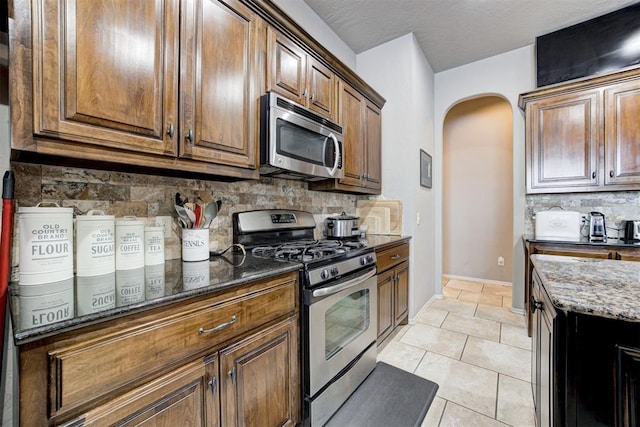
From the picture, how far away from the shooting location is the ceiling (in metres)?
2.46

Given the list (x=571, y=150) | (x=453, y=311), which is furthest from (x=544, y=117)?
(x=453, y=311)

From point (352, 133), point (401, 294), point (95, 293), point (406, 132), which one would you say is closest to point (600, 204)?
point (406, 132)

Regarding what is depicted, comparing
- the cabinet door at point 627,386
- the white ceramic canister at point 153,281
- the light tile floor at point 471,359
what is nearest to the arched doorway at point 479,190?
the light tile floor at point 471,359

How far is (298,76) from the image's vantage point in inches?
73.7

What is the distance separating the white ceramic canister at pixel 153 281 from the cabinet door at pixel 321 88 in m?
1.47

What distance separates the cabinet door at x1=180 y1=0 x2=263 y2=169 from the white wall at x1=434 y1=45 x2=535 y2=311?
2889 mm

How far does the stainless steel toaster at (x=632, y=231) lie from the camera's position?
2492mm

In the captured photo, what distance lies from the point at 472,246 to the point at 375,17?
3.68m

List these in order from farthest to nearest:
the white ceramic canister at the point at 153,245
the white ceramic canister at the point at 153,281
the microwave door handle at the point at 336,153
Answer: the microwave door handle at the point at 336,153, the white ceramic canister at the point at 153,245, the white ceramic canister at the point at 153,281

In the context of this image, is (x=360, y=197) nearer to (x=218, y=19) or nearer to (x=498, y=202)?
(x=218, y=19)

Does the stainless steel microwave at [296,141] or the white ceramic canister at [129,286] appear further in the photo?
the stainless steel microwave at [296,141]

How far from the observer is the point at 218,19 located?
1.37m

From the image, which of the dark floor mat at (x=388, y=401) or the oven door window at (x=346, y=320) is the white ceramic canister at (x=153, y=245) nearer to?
the oven door window at (x=346, y=320)

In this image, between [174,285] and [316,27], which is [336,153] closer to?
[316,27]
